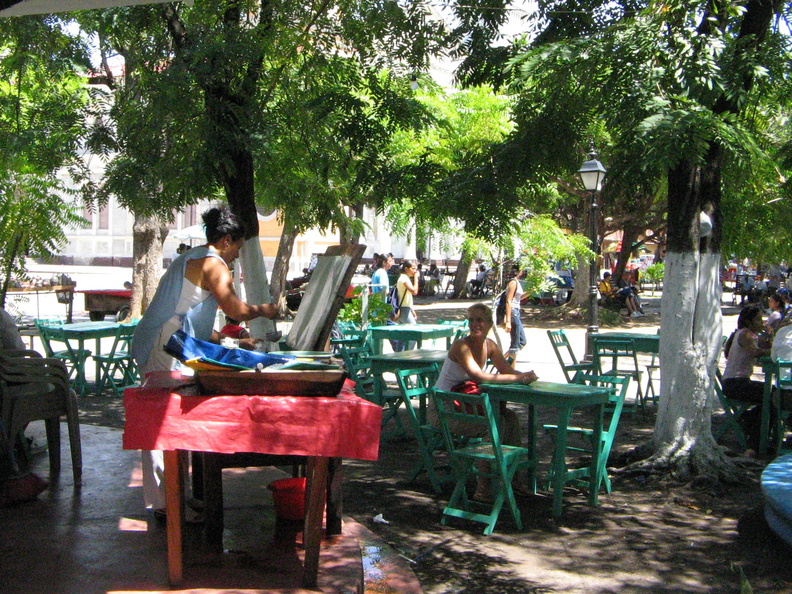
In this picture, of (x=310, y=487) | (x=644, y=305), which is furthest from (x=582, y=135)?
(x=644, y=305)

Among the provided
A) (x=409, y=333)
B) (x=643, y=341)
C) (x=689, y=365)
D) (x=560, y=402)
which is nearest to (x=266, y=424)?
(x=560, y=402)

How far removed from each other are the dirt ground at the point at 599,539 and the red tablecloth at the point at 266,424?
1450mm

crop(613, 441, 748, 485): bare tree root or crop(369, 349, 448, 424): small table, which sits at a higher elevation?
crop(369, 349, 448, 424): small table

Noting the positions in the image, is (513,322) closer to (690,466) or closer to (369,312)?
(369,312)

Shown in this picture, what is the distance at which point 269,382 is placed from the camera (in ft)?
11.5

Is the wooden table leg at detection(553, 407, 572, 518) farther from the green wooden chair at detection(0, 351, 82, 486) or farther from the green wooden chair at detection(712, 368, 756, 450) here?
the green wooden chair at detection(0, 351, 82, 486)

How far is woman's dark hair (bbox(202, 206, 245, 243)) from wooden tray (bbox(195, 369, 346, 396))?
105cm

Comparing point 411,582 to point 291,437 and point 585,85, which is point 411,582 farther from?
point 585,85

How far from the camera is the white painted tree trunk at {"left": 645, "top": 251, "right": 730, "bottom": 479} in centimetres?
649

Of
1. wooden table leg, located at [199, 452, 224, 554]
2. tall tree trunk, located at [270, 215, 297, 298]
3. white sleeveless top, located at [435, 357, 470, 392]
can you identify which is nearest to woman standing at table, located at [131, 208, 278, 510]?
wooden table leg, located at [199, 452, 224, 554]

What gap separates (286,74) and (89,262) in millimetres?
43759

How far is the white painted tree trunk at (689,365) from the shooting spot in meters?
Result: 6.49

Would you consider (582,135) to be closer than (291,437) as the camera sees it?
No

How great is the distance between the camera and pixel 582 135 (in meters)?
7.50
